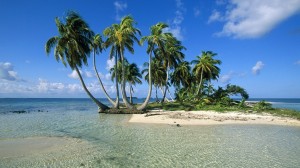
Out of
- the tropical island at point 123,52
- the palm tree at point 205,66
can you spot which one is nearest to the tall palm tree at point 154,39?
the tropical island at point 123,52

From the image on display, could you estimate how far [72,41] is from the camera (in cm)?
3042

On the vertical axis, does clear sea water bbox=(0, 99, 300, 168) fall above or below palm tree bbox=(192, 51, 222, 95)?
below

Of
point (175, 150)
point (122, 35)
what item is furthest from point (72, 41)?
point (175, 150)

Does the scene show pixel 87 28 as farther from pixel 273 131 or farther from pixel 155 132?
pixel 273 131

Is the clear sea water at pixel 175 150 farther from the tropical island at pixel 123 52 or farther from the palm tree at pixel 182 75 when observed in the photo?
the palm tree at pixel 182 75

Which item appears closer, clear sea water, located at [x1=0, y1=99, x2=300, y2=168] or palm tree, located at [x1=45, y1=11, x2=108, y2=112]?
clear sea water, located at [x1=0, y1=99, x2=300, y2=168]

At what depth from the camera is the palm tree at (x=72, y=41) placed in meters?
30.4

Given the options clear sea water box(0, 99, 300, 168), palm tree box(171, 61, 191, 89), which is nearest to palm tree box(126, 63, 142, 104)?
palm tree box(171, 61, 191, 89)

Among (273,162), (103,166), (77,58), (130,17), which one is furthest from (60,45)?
(273,162)

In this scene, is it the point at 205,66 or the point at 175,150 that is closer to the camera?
the point at 175,150

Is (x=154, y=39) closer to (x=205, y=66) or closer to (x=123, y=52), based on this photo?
(x=123, y=52)

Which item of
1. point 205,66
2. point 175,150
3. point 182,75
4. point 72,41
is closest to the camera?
point 175,150

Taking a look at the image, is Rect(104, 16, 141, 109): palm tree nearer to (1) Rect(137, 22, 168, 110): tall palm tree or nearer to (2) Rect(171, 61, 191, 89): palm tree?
(1) Rect(137, 22, 168, 110): tall palm tree

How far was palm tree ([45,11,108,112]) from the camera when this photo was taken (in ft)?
99.7
